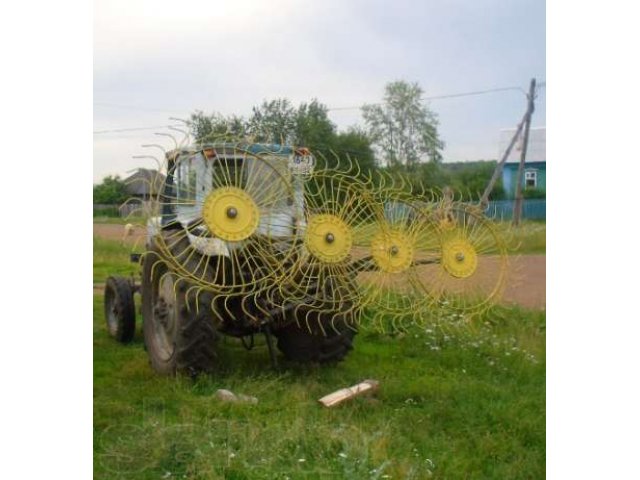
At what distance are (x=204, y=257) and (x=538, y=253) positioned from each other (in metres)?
1.64

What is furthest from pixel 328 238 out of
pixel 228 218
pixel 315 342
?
pixel 315 342

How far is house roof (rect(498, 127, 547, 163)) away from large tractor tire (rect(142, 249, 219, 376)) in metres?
1.70

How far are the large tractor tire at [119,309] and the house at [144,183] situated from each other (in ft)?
2.55

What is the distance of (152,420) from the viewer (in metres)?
2.95

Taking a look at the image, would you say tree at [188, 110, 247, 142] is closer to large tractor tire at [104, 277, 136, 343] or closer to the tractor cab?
the tractor cab

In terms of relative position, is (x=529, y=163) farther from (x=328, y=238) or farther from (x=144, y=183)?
(x=144, y=183)

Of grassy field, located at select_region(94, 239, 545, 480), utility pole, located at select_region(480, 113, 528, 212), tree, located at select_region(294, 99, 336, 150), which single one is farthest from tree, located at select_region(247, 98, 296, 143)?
utility pole, located at select_region(480, 113, 528, 212)

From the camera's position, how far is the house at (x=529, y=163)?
350 cm

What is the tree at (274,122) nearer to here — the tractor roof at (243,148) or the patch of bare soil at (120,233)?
the tractor roof at (243,148)

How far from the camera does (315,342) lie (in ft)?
11.9

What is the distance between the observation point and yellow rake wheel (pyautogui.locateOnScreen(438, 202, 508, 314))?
3.54m

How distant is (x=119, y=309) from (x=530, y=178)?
217cm

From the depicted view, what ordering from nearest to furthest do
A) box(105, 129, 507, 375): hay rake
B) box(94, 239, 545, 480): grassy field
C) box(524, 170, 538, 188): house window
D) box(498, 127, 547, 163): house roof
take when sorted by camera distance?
box(94, 239, 545, 480): grassy field
box(105, 129, 507, 375): hay rake
box(498, 127, 547, 163): house roof
box(524, 170, 538, 188): house window
